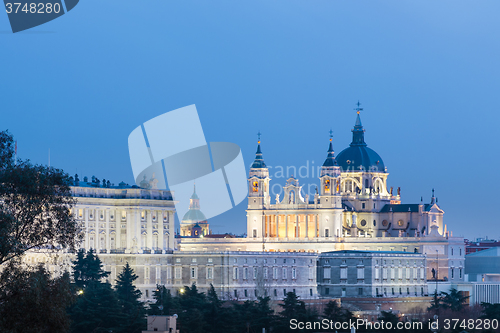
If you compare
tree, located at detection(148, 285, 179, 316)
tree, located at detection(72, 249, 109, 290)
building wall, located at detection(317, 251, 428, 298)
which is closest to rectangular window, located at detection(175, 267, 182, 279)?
tree, located at detection(72, 249, 109, 290)

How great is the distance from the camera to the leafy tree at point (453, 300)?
143 metres

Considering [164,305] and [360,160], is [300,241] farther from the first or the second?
[164,305]

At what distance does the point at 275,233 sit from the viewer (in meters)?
180

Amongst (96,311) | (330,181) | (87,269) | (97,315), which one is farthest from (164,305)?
(330,181)

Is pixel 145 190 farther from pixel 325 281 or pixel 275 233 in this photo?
pixel 275 233

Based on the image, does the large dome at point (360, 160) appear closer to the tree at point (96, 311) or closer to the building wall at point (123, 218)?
the building wall at point (123, 218)

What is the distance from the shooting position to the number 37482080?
217ft

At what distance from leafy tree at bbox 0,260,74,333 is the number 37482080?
1556 centimetres

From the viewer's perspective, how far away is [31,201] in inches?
2317

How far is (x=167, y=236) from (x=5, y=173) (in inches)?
3543

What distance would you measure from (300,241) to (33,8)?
114 m

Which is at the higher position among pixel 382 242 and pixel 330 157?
pixel 330 157

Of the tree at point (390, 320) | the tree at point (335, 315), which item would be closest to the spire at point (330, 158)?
the tree at point (335, 315)

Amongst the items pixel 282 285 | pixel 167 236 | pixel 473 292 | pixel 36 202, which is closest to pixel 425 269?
pixel 473 292
